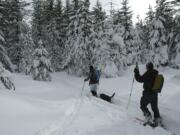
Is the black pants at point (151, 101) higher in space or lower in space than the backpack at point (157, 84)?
lower

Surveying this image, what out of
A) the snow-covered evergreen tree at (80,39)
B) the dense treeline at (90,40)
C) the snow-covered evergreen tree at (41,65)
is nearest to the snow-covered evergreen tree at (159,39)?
the dense treeline at (90,40)

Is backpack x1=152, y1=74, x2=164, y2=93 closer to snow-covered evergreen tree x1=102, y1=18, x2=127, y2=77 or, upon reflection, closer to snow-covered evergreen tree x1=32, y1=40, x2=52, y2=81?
snow-covered evergreen tree x1=32, y1=40, x2=52, y2=81

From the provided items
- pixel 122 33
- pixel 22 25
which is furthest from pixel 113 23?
pixel 22 25

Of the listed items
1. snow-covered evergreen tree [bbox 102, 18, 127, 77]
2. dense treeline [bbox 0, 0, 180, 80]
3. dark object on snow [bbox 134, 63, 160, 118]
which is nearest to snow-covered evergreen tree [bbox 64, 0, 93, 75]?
dense treeline [bbox 0, 0, 180, 80]

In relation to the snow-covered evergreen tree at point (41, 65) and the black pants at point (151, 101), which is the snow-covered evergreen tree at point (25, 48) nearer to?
the snow-covered evergreen tree at point (41, 65)

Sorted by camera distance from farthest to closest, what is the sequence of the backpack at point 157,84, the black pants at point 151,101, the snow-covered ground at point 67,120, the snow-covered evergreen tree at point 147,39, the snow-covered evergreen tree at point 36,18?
1. the snow-covered evergreen tree at point 36,18
2. the snow-covered evergreen tree at point 147,39
3. the black pants at point 151,101
4. the backpack at point 157,84
5. the snow-covered ground at point 67,120

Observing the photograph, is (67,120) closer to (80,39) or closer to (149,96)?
(149,96)

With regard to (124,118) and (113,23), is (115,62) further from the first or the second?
(124,118)

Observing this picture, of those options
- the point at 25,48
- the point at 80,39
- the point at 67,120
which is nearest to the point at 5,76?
the point at 67,120

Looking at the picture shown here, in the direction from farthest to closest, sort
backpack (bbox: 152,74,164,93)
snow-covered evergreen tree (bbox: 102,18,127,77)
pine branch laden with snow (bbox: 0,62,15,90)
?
1. snow-covered evergreen tree (bbox: 102,18,127,77)
2. pine branch laden with snow (bbox: 0,62,15,90)
3. backpack (bbox: 152,74,164,93)

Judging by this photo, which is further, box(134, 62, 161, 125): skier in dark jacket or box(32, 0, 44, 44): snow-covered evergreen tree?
box(32, 0, 44, 44): snow-covered evergreen tree

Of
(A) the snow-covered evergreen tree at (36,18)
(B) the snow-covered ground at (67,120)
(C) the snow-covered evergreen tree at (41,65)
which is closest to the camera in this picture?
(B) the snow-covered ground at (67,120)

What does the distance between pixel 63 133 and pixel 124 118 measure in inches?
125

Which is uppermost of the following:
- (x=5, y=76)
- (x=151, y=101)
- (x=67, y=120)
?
(x=5, y=76)
